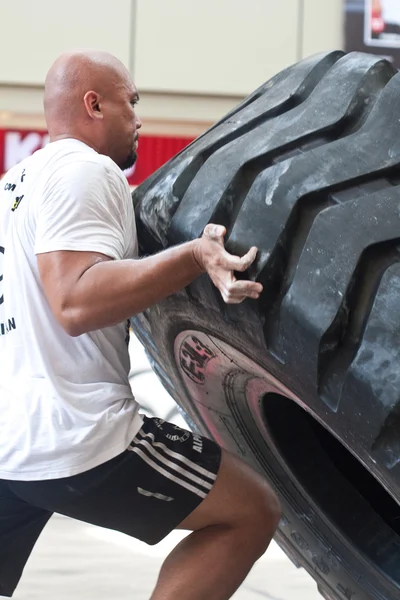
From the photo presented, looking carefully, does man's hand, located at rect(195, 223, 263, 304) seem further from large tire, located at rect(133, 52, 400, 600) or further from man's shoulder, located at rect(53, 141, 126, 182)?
man's shoulder, located at rect(53, 141, 126, 182)

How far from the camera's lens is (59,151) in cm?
168

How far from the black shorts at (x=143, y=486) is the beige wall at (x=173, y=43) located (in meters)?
5.93

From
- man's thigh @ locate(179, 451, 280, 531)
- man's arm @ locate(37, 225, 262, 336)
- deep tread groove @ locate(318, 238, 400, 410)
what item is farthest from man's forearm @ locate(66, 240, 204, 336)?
man's thigh @ locate(179, 451, 280, 531)

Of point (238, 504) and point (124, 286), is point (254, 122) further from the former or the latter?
point (238, 504)

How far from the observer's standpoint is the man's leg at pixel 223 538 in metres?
1.69

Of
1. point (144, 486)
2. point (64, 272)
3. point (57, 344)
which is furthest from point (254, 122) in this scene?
point (144, 486)

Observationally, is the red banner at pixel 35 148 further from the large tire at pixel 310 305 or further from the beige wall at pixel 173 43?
the large tire at pixel 310 305

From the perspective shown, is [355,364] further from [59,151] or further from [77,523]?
[77,523]

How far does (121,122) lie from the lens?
183cm

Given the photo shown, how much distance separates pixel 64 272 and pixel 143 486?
1.33 ft

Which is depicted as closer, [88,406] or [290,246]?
[290,246]

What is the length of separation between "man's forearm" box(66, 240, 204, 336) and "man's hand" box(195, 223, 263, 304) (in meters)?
0.02

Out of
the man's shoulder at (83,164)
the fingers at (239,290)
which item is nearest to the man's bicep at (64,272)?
the man's shoulder at (83,164)

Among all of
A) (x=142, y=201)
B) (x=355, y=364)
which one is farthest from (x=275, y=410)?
(x=355, y=364)
